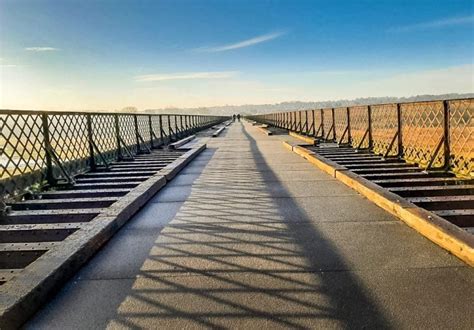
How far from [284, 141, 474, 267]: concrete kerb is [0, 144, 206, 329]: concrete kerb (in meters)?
3.52

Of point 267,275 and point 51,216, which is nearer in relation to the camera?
point 267,275

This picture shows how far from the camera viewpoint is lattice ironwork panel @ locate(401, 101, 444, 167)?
8648 millimetres

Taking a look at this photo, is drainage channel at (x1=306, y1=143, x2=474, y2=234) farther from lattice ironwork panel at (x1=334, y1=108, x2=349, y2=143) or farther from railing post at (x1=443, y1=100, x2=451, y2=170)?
lattice ironwork panel at (x1=334, y1=108, x2=349, y2=143)

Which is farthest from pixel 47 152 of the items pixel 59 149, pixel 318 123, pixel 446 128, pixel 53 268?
pixel 318 123

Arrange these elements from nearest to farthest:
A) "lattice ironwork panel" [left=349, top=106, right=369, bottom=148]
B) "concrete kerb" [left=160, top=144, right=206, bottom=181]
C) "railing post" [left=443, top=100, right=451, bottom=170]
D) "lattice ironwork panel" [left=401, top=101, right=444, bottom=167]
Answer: "railing post" [left=443, top=100, right=451, bottom=170] → "concrete kerb" [left=160, top=144, right=206, bottom=181] → "lattice ironwork panel" [left=401, top=101, right=444, bottom=167] → "lattice ironwork panel" [left=349, top=106, right=369, bottom=148]

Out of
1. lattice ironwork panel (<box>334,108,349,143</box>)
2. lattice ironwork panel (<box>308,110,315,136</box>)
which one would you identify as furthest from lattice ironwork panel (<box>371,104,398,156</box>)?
lattice ironwork panel (<box>308,110,315,136</box>)

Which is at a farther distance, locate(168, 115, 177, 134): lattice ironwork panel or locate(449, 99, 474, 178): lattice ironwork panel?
locate(168, 115, 177, 134): lattice ironwork panel

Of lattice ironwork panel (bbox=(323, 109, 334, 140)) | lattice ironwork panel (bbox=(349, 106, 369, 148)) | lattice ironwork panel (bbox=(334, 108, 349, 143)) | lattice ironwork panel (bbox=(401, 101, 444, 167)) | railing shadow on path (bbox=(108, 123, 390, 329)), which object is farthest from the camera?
lattice ironwork panel (bbox=(323, 109, 334, 140))

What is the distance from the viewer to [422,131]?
31.3ft

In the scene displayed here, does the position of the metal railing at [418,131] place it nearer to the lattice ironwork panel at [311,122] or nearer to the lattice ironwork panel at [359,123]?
the lattice ironwork panel at [359,123]

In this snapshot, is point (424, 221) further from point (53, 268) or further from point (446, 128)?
point (446, 128)

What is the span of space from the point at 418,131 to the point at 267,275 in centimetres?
785

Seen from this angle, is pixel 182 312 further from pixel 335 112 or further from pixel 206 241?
pixel 335 112

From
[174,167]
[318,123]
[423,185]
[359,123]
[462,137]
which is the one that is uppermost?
[359,123]
